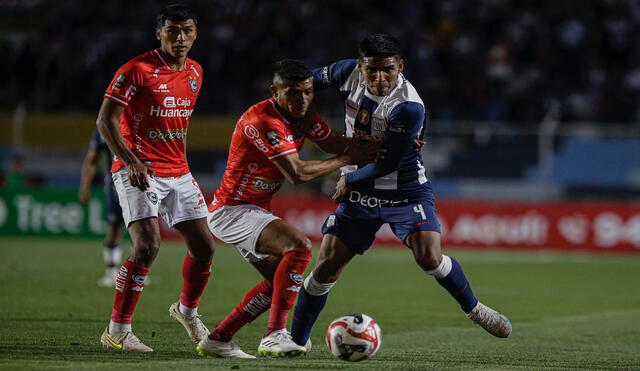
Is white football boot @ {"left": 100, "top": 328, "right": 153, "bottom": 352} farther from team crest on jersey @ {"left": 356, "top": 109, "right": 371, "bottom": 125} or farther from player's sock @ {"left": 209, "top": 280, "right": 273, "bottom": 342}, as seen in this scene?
team crest on jersey @ {"left": 356, "top": 109, "right": 371, "bottom": 125}

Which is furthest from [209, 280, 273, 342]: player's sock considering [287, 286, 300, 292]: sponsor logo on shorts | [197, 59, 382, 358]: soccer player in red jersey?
[287, 286, 300, 292]: sponsor logo on shorts

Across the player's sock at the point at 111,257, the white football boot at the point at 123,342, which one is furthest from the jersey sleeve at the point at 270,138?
the player's sock at the point at 111,257

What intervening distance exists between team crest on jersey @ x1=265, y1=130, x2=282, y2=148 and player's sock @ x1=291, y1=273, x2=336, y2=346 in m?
1.06

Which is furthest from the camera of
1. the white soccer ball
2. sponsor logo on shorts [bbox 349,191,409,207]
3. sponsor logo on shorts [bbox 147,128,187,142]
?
sponsor logo on shorts [bbox 147,128,187,142]

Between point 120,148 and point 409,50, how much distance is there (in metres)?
17.1

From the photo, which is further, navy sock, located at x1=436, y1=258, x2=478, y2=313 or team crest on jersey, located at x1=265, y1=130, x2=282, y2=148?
navy sock, located at x1=436, y1=258, x2=478, y2=313

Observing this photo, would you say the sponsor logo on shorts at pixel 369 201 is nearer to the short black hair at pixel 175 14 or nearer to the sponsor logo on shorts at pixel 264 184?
the sponsor logo on shorts at pixel 264 184

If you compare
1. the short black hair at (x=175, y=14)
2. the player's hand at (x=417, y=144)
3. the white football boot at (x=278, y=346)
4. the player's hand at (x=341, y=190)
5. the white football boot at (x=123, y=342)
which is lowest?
the white football boot at (x=123, y=342)

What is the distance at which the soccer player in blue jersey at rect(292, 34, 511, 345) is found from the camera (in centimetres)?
755

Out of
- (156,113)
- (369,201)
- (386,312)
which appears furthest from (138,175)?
(386,312)

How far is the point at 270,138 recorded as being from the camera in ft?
23.9

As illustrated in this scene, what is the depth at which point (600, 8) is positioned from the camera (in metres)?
24.2

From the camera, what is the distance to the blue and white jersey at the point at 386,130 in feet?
24.8

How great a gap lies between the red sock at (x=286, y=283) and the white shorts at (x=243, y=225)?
253 mm
